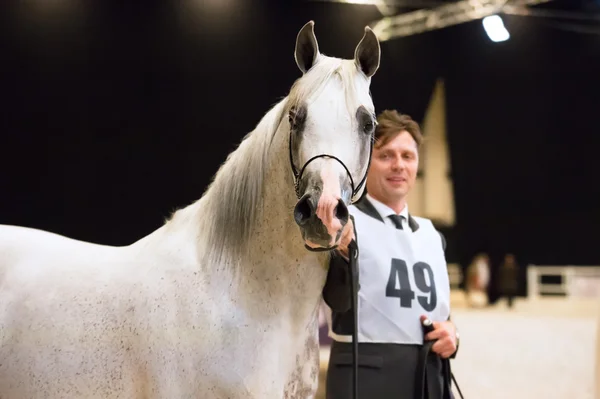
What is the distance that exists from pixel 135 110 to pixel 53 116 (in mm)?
338

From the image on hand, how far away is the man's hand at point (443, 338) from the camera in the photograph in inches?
45.6

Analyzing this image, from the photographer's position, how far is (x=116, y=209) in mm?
2404

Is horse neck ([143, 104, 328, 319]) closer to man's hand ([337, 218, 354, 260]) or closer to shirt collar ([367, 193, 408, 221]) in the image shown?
man's hand ([337, 218, 354, 260])

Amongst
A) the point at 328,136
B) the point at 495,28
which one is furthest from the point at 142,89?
the point at 495,28

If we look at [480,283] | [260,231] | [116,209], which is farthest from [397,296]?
[480,283]

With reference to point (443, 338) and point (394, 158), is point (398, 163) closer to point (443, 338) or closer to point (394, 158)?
point (394, 158)

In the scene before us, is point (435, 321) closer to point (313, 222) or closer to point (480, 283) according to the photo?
point (313, 222)

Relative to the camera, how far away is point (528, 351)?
12.4 feet

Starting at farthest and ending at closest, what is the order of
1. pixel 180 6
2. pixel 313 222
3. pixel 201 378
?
pixel 180 6, pixel 201 378, pixel 313 222

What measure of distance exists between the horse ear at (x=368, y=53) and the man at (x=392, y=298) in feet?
0.96

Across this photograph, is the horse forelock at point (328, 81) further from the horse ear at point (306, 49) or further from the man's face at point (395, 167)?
the man's face at point (395, 167)

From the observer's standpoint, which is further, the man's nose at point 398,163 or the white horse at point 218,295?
the man's nose at point 398,163

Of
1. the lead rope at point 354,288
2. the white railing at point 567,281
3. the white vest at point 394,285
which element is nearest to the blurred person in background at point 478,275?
the white railing at point 567,281

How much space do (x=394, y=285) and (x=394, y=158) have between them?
285 mm
